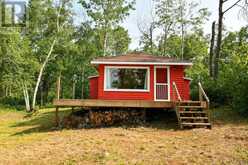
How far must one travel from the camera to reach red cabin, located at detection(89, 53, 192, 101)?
15.7 m

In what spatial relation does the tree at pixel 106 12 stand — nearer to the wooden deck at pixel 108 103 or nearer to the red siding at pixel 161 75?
the red siding at pixel 161 75

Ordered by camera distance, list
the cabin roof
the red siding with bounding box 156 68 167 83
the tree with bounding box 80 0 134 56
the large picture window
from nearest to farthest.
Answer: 1. the cabin roof
2. the large picture window
3. the red siding with bounding box 156 68 167 83
4. the tree with bounding box 80 0 134 56

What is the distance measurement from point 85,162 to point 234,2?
678 inches

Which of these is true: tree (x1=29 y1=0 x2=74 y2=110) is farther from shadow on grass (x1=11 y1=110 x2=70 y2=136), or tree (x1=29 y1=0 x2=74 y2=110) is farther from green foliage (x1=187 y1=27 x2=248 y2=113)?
green foliage (x1=187 y1=27 x2=248 y2=113)

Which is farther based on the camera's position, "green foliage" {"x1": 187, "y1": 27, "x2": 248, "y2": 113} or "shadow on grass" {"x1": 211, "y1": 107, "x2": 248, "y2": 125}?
"green foliage" {"x1": 187, "y1": 27, "x2": 248, "y2": 113}

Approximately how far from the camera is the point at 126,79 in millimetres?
15883

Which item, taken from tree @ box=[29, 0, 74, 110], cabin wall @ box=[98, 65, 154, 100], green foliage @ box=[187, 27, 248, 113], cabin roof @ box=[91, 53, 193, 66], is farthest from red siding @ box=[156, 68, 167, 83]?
tree @ box=[29, 0, 74, 110]

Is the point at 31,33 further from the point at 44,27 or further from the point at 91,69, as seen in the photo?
the point at 91,69

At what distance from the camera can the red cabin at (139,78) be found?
1566cm

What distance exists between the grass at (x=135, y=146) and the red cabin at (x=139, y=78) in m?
2.62

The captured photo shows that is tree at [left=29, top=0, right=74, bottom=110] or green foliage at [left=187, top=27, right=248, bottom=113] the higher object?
tree at [left=29, top=0, right=74, bottom=110]

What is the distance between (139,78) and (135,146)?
22.0ft

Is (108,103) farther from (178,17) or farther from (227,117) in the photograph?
(178,17)

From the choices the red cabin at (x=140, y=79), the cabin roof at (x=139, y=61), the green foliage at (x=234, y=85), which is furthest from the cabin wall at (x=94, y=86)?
the green foliage at (x=234, y=85)
